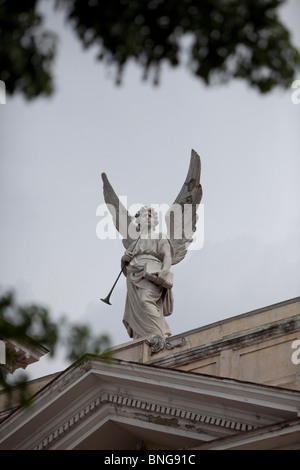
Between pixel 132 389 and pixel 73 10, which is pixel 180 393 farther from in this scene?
pixel 73 10

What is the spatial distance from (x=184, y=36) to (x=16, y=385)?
3053mm

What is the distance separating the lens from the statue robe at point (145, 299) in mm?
17953

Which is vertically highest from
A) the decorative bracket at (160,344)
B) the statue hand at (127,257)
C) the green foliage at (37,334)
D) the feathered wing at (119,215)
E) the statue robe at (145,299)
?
the feathered wing at (119,215)

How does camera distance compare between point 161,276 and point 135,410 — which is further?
point 161,276

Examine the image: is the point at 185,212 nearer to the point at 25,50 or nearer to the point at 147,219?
the point at 147,219

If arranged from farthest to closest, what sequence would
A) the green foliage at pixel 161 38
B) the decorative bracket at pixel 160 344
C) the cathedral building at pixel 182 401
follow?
the decorative bracket at pixel 160 344 < the cathedral building at pixel 182 401 < the green foliage at pixel 161 38

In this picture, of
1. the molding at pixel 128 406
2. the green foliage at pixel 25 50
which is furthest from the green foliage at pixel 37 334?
the molding at pixel 128 406

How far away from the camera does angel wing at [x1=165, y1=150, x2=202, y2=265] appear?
63.7 ft

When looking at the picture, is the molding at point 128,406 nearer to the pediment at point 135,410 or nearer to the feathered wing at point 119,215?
the pediment at point 135,410

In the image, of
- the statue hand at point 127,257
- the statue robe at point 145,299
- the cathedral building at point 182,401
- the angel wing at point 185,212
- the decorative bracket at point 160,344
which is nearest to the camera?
the cathedral building at point 182,401

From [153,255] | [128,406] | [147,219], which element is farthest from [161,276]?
[128,406]

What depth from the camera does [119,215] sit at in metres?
20.3

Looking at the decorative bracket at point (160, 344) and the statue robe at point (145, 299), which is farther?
the statue robe at point (145, 299)

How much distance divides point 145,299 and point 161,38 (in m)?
9.12
